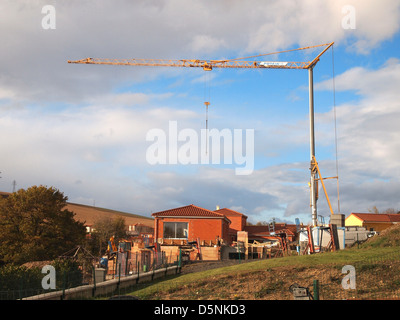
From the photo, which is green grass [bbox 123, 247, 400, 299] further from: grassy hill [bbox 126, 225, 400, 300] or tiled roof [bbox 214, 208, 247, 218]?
tiled roof [bbox 214, 208, 247, 218]

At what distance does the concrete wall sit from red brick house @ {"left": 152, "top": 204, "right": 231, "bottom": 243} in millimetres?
20537

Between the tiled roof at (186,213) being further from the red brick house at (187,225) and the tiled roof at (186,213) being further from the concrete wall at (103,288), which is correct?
the concrete wall at (103,288)

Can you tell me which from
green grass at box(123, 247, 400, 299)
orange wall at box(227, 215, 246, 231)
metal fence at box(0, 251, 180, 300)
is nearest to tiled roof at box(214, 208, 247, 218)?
orange wall at box(227, 215, 246, 231)

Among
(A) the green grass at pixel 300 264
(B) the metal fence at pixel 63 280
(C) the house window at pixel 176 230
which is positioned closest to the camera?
(B) the metal fence at pixel 63 280

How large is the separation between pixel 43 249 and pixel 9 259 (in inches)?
128

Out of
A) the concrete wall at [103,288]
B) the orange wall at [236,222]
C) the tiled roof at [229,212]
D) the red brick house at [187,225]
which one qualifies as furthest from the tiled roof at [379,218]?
the concrete wall at [103,288]

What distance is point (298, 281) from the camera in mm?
20078

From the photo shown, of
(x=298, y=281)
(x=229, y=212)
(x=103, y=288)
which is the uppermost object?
(x=229, y=212)

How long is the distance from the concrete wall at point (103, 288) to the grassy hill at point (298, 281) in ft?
4.81

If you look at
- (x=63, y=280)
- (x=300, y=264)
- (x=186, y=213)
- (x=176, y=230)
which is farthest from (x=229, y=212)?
(x=63, y=280)

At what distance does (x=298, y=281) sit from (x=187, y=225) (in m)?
30.6

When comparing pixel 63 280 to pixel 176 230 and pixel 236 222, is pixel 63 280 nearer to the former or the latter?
pixel 176 230

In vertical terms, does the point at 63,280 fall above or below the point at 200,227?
below

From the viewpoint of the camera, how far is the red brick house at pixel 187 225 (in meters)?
49.7
